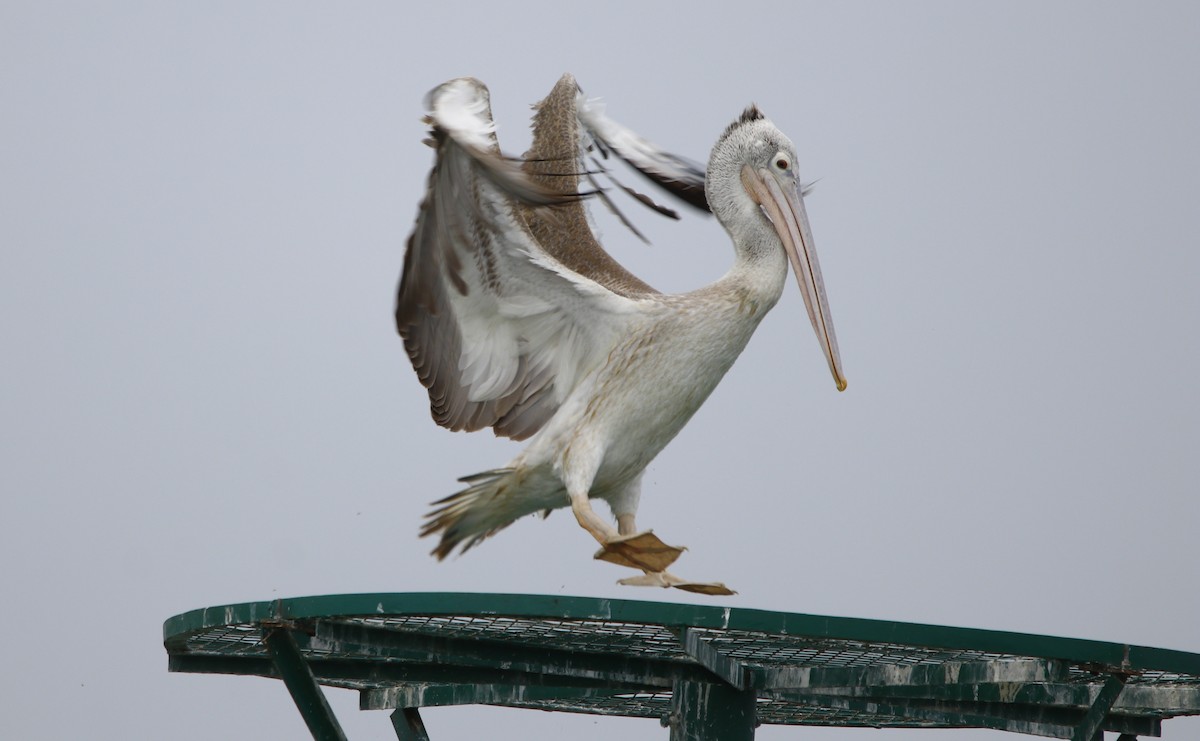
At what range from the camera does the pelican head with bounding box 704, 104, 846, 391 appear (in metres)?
7.54

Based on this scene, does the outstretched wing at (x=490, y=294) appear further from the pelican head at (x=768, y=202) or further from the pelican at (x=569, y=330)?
the pelican head at (x=768, y=202)

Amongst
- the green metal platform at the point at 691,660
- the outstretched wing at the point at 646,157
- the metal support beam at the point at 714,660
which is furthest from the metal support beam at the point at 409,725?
the outstretched wing at the point at 646,157

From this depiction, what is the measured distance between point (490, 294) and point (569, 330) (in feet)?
1.44

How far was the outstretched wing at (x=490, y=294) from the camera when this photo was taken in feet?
21.0

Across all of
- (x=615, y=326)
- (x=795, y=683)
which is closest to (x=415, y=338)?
(x=615, y=326)

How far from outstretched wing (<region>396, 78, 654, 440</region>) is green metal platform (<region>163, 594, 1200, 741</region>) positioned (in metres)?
1.60

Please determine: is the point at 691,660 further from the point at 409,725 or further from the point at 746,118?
the point at 746,118

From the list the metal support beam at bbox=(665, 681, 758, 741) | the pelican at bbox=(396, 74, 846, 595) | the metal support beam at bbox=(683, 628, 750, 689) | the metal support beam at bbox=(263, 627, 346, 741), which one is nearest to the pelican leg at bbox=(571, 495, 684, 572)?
the pelican at bbox=(396, 74, 846, 595)

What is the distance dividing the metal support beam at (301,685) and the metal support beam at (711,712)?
1.27 m

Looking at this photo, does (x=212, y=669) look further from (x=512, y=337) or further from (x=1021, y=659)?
(x=1021, y=659)

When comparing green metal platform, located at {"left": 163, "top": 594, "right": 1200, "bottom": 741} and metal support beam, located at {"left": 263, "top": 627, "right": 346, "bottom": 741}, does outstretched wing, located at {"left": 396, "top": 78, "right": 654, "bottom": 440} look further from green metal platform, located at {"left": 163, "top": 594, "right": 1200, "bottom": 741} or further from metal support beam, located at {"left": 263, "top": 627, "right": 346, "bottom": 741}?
metal support beam, located at {"left": 263, "top": 627, "right": 346, "bottom": 741}

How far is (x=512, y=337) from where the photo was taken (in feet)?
24.4

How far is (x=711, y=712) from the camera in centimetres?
565

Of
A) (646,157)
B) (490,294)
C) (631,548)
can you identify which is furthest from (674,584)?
(646,157)
